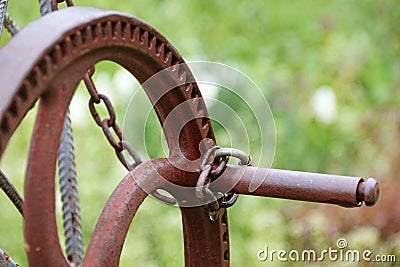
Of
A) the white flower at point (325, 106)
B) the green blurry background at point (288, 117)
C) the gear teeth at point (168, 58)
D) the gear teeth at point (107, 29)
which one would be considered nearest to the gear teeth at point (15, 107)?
the gear teeth at point (107, 29)

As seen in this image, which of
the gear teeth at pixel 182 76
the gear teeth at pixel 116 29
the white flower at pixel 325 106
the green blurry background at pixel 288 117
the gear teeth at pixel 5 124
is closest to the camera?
the gear teeth at pixel 5 124

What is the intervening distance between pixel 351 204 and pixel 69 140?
1.72ft

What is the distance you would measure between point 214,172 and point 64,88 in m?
0.22

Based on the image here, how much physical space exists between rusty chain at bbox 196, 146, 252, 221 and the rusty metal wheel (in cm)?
3

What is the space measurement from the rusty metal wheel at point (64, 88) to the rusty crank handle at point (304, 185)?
6cm

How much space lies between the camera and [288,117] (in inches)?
103

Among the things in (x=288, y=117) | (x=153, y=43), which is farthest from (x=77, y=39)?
(x=288, y=117)

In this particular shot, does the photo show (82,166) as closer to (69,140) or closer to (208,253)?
(69,140)

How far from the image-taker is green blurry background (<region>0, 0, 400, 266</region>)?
2.04 meters

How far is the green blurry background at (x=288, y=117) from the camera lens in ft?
6.71

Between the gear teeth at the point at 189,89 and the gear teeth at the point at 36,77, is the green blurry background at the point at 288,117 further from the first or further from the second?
the gear teeth at the point at 36,77

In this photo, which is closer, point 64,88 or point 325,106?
point 64,88

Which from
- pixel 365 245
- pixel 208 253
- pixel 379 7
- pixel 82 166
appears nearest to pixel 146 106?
pixel 208 253

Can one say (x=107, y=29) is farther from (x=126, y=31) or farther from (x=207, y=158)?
(x=207, y=158)
